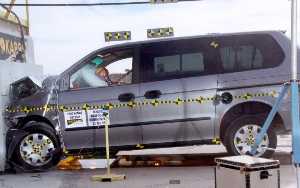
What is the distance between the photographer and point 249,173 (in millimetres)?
5316

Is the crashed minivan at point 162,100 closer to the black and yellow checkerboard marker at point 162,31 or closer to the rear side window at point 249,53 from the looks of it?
the rear side window at point 249,53

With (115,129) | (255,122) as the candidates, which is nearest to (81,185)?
(115,129)

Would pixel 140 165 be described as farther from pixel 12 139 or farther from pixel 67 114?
pixel 12 139

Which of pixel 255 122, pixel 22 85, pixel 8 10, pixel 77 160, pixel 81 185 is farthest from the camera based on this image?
pixel 8 10

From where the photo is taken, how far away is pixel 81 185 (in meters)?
7.61

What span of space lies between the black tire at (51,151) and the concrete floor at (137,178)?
0.13 meters

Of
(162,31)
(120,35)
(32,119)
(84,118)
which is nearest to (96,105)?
(84,118)

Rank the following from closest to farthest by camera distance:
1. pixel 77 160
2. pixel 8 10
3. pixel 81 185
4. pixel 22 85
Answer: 1. pixel 81 185
2. pixel 22 85
3. pixel 77 160
4. pixel 8 10

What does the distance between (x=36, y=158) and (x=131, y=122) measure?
161 centimetres

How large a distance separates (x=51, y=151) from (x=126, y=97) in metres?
1.47

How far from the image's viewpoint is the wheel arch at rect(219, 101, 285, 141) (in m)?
8.65

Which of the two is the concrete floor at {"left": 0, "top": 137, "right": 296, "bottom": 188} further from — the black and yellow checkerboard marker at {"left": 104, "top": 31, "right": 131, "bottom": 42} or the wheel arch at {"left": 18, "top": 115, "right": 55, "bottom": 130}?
the black and yellow checkerboard marker at {"left": 104, "top": 31, "right": 131, "bottom": 42}

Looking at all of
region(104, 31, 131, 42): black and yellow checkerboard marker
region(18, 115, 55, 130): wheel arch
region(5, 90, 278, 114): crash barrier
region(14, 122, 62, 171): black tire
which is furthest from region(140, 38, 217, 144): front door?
region(104, 31, 131, 42): black and yellow checkerboard marker

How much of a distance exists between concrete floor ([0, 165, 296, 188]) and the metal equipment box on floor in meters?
1.60
